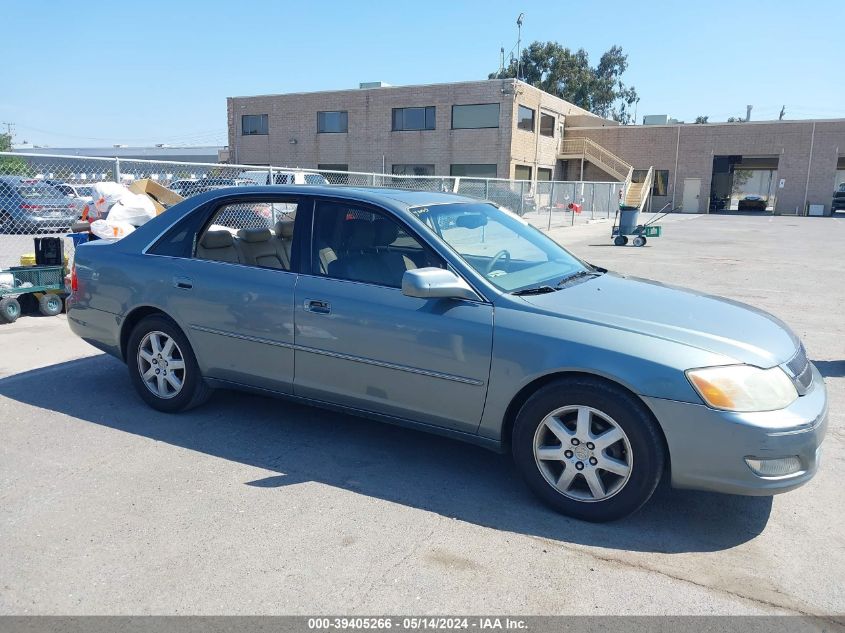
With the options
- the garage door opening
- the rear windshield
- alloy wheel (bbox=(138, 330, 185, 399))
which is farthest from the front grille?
the garage door opening

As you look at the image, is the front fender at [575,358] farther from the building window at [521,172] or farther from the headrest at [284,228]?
the building window at [521,172]

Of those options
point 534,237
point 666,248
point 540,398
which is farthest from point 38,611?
point 666,248

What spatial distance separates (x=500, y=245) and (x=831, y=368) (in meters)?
4.07

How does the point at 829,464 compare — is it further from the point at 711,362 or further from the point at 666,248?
the point at 666,248

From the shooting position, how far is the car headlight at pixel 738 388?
3.24 meters

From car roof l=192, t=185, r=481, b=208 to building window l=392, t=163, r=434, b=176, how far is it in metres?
36.2

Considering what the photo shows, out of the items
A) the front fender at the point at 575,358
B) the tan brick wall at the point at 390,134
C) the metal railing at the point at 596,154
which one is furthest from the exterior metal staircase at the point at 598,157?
the front fender at the point at 575,358

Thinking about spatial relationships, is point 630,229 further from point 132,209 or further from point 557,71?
point 557,71

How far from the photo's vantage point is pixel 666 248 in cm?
1973

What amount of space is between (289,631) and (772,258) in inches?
672

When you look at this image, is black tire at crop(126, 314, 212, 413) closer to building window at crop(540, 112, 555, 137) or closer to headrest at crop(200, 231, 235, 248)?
headrest at crop(200, 231, 235, 248)

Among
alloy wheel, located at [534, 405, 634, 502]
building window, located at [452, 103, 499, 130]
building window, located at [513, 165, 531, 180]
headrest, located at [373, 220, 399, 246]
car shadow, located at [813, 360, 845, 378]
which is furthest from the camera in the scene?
building window, located at [513, 165, 531, 180]

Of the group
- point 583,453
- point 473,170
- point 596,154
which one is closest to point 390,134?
point 473,170

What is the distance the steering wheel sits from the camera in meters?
4.16
